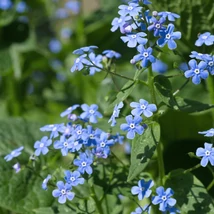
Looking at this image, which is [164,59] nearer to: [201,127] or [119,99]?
[201,127]

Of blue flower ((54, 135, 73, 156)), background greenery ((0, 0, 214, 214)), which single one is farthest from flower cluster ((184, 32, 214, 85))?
blue flower ((54, 135, 73, 156))

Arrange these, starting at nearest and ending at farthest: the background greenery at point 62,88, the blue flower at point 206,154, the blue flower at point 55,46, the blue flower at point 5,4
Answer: the blue flower at point 206,154, the background greenery at point 62,88, the blue flower at point 5,4, the blue flower at point 55,46

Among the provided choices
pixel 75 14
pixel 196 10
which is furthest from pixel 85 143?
pixel 75 14

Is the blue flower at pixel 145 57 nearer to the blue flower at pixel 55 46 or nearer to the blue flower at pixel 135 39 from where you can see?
the blue flower at pixel 135 39

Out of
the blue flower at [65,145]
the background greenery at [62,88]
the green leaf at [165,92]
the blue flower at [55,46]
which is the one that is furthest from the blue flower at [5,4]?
the green leaf at [165,92]

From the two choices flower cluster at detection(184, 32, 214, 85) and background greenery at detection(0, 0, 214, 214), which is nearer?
flower cluster at detection(184, 32, 214, 85)

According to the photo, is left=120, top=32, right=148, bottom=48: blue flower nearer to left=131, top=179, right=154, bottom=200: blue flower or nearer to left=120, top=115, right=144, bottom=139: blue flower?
left=120, top=115, right=144, bottom=139: blue flower
